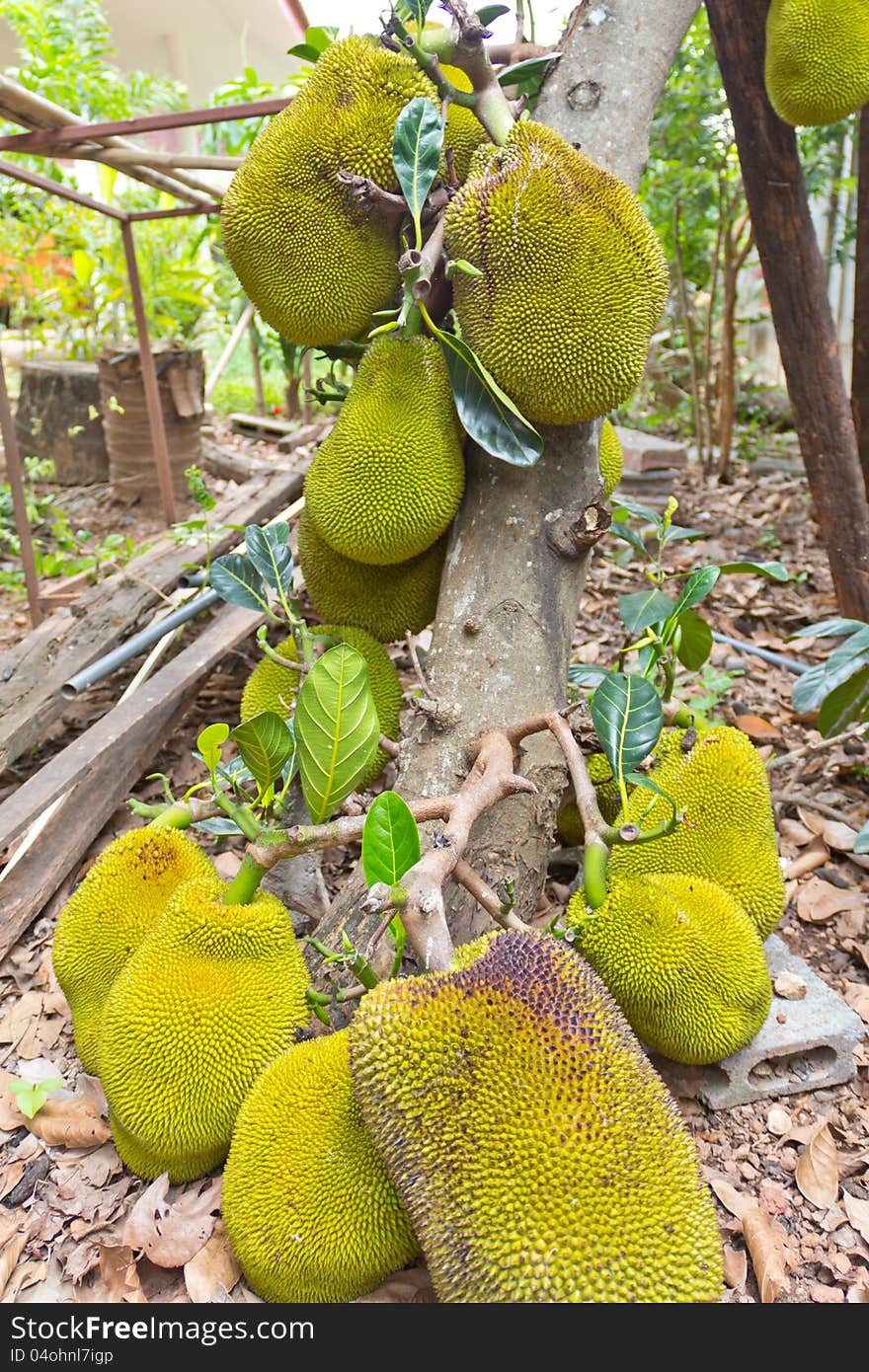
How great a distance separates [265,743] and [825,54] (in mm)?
1969

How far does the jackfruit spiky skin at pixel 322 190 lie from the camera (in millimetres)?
1436

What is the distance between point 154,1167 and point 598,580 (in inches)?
104

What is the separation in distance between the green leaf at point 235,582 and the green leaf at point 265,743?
405 millimetres

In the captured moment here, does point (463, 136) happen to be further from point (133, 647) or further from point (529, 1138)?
point (529, 1138)

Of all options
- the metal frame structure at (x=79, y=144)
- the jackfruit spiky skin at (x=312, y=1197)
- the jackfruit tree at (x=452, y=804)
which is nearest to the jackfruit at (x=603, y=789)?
the jackfruit tree at (x=452, y=804)

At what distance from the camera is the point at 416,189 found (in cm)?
136

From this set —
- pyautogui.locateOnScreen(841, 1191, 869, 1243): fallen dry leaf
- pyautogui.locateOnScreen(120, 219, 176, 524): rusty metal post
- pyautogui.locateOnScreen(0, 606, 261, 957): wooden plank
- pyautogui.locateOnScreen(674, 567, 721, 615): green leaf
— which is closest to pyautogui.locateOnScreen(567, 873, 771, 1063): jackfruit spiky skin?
pyautogui.locateOnScreen(841, 1191, 869, 1243): fallen dry leaf

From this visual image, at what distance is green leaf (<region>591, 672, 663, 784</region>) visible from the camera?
1.30 meters

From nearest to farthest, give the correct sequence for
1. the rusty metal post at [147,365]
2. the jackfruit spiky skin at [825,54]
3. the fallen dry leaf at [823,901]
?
the fallen dry leaf at [823,901], the jackfruit spiky skin at [825,54], the rusty metal post at [147,365]

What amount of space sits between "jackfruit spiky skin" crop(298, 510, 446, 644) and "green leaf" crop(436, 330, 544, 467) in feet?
0.95

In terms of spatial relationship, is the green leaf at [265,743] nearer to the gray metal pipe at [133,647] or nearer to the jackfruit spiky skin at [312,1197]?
the jackfruit spiky skin at [312,1197]

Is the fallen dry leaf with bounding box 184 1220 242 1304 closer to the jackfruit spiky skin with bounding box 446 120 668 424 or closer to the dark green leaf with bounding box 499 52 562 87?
the jackfruit spiky skin with bounding box 446 120 668 424
